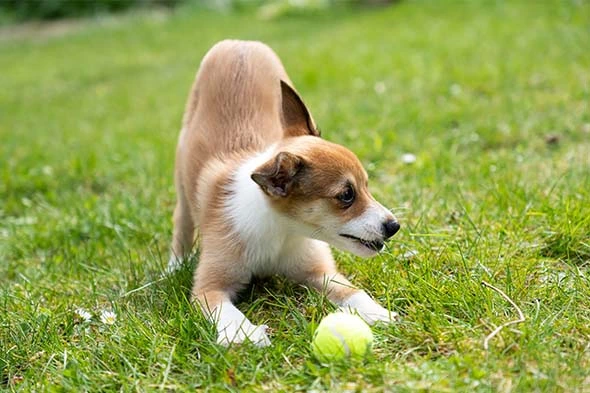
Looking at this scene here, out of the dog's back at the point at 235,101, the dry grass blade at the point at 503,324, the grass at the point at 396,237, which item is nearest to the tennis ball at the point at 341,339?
the grass at the point at 396,237

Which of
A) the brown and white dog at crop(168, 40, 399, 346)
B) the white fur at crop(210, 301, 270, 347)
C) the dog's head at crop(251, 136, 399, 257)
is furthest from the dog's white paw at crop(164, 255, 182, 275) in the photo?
the dog's head at crop(251, 136, 399, 257)

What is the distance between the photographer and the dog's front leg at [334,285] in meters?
3.52

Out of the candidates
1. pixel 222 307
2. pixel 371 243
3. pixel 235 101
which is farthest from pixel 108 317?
pixel 235 101

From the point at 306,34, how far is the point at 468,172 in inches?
301

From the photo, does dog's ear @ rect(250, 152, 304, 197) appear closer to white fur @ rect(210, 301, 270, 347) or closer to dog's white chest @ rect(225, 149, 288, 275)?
dog's white chest @ rect(225, 149, 288, 275)

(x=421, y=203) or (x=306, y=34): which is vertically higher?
(x=421, y=203)

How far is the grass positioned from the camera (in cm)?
315

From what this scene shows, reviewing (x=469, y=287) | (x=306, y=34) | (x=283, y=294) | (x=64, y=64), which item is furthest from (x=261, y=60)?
(x=64, y=64)

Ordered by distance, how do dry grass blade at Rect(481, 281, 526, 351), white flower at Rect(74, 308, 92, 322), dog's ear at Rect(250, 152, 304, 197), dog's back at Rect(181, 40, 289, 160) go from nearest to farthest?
1. dry grass blade at Rect(481, 281, 526, 351)
2. dog's ear at Rect(250, 152, 304, 197)
3. white flower at Rect(74, 308, 92, 322)
4. dog's back at Rect(181, 40, 289, 160)

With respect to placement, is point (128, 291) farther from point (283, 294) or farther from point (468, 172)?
point (468, 172)

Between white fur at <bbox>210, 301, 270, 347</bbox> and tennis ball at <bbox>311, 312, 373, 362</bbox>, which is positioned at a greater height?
tennis ball at <bbox>311, 312, 373, 362</bbox>

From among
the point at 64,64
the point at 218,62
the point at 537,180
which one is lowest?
the point at 64,64

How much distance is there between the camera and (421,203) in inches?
193

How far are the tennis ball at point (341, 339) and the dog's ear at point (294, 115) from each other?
3.91ft
